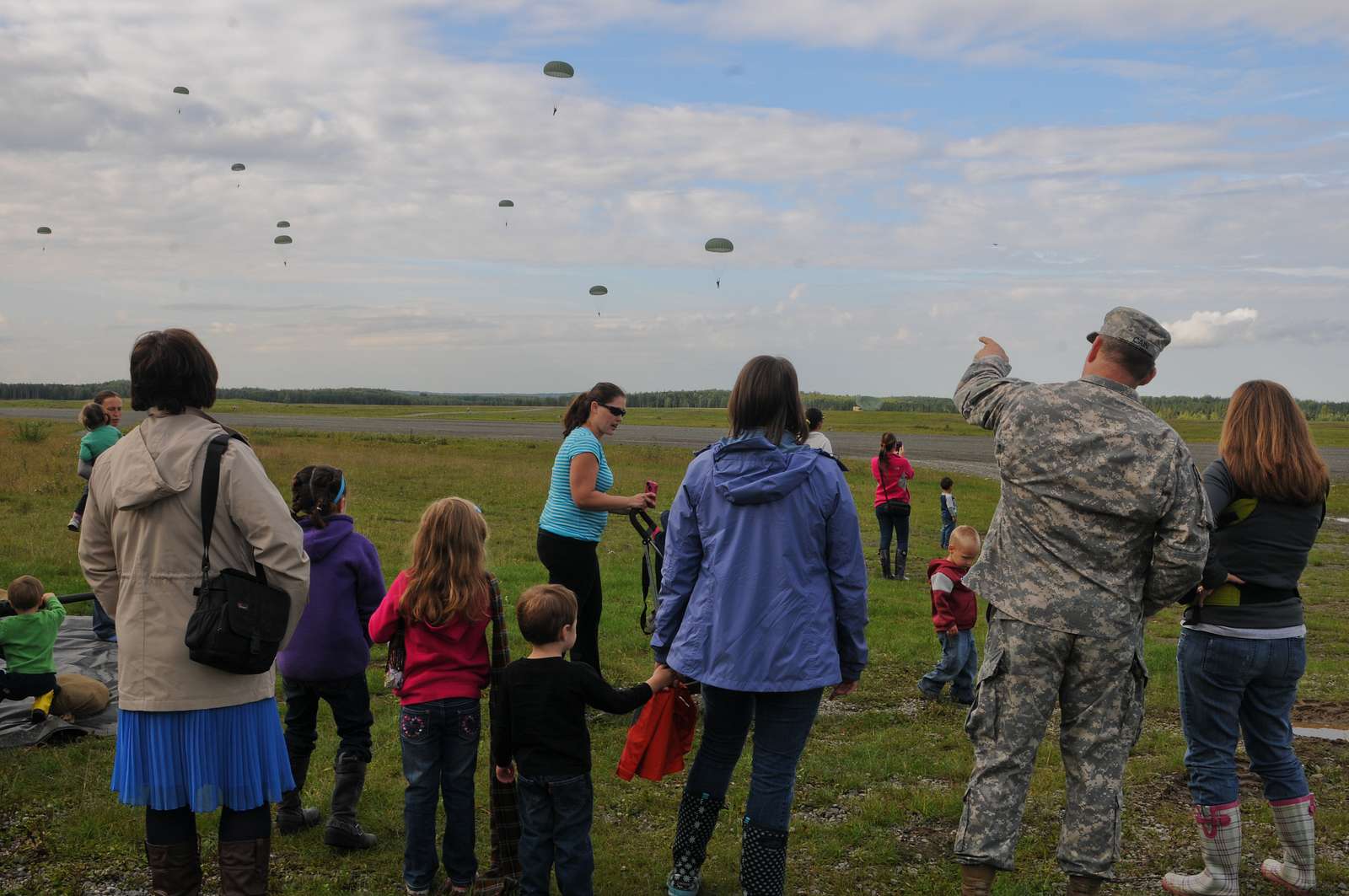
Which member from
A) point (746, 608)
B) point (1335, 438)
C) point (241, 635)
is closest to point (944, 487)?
point (746, 608)

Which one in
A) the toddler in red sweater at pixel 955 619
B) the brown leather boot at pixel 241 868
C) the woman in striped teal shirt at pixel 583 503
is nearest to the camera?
the brown leather boot at pixel 241 868

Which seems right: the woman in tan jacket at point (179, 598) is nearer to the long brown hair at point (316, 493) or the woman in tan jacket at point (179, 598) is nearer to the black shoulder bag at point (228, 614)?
the black shoulder bag at point (228, 614)

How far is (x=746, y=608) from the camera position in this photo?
3.89 meters

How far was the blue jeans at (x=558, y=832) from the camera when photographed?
155 inches

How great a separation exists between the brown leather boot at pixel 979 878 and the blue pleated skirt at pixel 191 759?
108 inches

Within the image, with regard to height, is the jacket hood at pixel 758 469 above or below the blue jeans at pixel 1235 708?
above

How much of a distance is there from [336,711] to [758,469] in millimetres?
2513

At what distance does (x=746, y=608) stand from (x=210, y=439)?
81.9 inches

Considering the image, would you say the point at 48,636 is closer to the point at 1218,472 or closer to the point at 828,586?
the point at 828,586

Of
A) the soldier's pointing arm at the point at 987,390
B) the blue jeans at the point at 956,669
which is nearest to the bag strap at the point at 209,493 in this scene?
the soldier's pointing arm at the point at 987,390

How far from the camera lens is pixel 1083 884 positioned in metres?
3.89

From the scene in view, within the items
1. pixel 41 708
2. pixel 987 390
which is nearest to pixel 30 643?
pixel 41 708

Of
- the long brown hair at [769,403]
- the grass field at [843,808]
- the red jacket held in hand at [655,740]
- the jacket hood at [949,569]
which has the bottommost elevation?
the grass field at [843,808]

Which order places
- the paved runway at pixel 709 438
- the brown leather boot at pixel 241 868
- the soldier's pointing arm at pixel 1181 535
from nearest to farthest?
the brown leather boot at pixel 241 868
the soldier's pointing arm at pixel 1181 535
the paved runway at pixel 709 438
